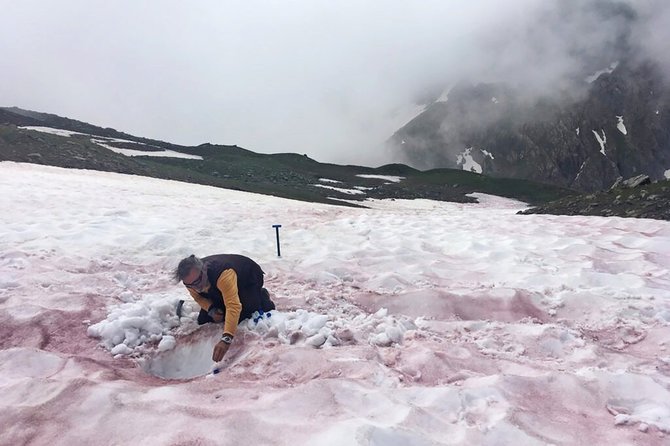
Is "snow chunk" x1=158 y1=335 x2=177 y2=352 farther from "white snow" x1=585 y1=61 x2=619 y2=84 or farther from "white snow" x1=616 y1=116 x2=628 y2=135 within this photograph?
"white snow" x1=585 y1=61 x2=619 y2=84

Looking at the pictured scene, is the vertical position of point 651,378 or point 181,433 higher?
point 651,378

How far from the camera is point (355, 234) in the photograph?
39.0ft

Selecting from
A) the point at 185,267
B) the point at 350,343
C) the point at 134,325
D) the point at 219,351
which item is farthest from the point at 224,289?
the point at 350,343

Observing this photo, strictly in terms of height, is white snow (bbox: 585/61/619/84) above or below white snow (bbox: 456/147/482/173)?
above

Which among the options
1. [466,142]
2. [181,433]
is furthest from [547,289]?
[466,142]

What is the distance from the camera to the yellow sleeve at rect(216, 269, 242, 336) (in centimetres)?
513

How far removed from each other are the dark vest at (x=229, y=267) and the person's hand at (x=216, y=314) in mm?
58

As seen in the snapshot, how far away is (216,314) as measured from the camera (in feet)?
18.9

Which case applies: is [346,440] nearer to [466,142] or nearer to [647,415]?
[647,415]

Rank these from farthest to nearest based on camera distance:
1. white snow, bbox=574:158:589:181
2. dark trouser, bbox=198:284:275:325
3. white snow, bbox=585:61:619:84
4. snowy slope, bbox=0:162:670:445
A: 1. white snow, bbox=585:61:619:84
2. white snow, bbox=574:158:589:181
3. dark trouser, bbox=198:284:275:325
4. snowy slope, bbox=0:162:670:445

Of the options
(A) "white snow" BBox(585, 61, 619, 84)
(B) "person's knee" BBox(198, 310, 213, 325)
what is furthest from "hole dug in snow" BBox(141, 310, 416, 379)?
(A) "white snow" BBox(585, 61, 619, 84)

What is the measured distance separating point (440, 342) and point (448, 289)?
85.9 inches

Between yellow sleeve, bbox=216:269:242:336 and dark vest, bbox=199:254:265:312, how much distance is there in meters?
0.10

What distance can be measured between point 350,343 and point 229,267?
167 cm
